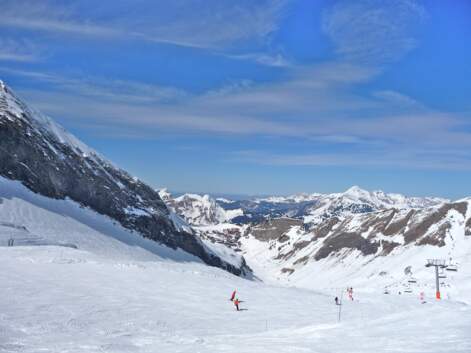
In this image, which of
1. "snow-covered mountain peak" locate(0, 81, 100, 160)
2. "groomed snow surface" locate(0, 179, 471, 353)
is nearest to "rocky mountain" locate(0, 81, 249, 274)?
"snow-covered mountain peak" locate(0, 81, 100, 160)

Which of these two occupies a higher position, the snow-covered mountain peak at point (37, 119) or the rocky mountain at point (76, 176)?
the snow-covered mountain peak at point (37, 119)

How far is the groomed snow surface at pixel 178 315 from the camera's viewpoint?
16.5m

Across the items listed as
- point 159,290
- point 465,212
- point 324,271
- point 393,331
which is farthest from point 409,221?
point 393,331

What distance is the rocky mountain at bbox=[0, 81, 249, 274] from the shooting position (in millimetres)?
119312

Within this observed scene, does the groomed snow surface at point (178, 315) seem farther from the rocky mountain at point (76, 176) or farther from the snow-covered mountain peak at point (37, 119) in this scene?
the snow-covered mountain peak at point (37, 119)

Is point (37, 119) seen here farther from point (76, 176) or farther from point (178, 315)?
point (178, 315)

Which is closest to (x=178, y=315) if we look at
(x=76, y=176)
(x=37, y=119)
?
(x=76, y=176)

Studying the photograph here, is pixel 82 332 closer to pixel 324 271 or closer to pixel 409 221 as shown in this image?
pixel 324 271

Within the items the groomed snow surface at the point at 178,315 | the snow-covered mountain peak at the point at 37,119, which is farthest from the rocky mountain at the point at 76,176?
the groomed snow surface at the point at 178,315

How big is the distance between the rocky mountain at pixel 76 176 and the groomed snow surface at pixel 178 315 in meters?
75.7

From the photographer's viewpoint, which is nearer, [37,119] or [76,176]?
[76,176]

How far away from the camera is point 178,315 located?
87.7 feet

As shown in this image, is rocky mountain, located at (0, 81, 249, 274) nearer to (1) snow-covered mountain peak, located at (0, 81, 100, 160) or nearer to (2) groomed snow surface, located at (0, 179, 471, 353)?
(1) snow-covered mountain peak, located at (0, 81, 100, 160)

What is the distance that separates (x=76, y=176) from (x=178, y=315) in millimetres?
115254
